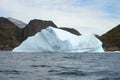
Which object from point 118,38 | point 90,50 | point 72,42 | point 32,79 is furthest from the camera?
point 118,38

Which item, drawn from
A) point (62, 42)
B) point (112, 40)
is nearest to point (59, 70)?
point (62, 42)

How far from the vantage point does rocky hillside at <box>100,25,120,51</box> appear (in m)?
154

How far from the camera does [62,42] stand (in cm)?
7538

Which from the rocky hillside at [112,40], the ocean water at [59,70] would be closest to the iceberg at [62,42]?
the ocean water at [59,70]

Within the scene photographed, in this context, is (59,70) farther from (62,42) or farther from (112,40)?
(112,40)

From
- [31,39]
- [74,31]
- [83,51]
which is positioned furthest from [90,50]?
[74,31]

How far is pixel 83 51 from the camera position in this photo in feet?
267

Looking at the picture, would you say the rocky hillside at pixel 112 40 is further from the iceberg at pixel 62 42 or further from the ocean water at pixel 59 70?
the ocean water at pixel 59 70

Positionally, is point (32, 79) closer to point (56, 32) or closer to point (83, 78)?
point (83, 78)

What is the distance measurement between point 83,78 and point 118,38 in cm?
14822

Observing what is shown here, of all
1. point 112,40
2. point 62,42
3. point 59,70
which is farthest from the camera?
point 112,40

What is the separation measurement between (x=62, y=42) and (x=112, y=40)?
94195 millimetres

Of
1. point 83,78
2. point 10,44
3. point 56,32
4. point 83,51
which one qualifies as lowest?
point 10,44

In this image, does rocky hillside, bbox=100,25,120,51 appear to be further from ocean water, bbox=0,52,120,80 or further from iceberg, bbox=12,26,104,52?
ocean water, bbox=0,52,120,80
